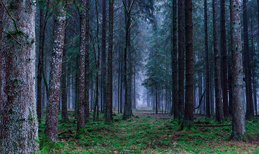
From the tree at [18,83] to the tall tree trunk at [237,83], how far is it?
24.0 ft

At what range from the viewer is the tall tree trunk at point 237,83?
23.7ft

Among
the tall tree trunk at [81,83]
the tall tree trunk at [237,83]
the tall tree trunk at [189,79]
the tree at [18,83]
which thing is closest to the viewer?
the tree at [18,83]

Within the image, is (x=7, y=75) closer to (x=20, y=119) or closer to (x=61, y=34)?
(x=20, y=119)

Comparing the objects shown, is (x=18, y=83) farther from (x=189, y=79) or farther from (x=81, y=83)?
(x=189, y=79)

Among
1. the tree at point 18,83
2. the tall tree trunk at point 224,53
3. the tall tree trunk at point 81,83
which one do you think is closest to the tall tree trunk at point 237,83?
the tall tree trunk at point 224,53

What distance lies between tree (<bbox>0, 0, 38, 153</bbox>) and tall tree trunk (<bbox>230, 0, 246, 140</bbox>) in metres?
7.32

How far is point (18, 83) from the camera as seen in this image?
3.29 m

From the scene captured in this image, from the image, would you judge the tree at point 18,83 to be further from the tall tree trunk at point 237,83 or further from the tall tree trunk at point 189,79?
the tall tree trunk at point 189,79

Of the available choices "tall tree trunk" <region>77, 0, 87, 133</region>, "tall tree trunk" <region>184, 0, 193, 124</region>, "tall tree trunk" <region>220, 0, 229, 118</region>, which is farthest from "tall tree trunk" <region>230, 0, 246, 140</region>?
"tall tree trunk" <region>77, 0, 87, 133</region>

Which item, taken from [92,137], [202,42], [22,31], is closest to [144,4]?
[202,42]

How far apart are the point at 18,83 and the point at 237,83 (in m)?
7.79

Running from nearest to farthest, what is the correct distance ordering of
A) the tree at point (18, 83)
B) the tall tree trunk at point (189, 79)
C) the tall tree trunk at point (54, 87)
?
1. the tree at point (18, 83)
2. the tall tree trunk at point (54, 87)
3. the tall tree trunk at point (189, 79)

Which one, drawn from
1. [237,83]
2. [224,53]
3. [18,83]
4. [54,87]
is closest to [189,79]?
[237,83]

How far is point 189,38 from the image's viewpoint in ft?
33.0
